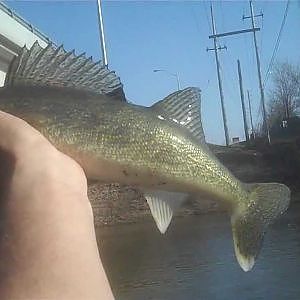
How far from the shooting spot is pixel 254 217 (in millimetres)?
2988

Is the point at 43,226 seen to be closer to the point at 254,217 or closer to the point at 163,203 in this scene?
the point at 163,203

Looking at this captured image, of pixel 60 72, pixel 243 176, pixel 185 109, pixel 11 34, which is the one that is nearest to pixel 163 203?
pixel 185 109

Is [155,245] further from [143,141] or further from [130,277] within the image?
[143,141]

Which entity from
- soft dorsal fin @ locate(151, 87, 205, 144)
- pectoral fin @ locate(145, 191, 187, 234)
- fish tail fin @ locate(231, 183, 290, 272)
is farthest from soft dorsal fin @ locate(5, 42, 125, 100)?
fish tail fin @ locate(231, 183, 290, 272)

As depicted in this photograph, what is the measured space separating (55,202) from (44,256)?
0.18 meters

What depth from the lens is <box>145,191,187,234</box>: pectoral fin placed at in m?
2.56

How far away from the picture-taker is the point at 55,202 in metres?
1.42

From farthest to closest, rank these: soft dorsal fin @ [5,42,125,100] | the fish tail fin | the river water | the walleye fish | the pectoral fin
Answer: the river water
the fish tail fin
the pectoral fin
soft dorsal fin @ [5,42,125,100]
the walleye fish

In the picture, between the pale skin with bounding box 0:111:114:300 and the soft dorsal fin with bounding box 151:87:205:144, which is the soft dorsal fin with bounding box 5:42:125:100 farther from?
the pale skin with bounding box 0:111:114:300

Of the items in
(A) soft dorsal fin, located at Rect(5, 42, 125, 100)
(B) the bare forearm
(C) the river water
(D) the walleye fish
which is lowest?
(C) the river water

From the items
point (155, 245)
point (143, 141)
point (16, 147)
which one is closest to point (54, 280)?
point (16, 147)

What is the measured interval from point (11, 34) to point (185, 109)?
43.0 feet

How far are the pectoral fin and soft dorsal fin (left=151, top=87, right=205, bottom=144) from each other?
0.30 metres

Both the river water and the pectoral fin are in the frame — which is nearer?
the pectoral fin
